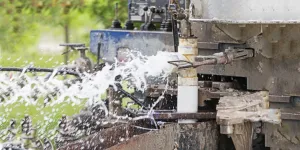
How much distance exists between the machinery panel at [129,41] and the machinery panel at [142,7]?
1.20 ft

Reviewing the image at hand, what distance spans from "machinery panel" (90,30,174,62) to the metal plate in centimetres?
143

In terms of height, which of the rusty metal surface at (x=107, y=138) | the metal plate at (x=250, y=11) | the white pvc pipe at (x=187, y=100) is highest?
the metal plate at (x=250, y=11)

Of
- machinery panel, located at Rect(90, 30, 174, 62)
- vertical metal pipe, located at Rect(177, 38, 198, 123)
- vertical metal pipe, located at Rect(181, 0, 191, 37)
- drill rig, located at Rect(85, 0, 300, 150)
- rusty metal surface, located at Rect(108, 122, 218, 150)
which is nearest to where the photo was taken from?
drill rig, located at Rect(85, 0, 300, 150)

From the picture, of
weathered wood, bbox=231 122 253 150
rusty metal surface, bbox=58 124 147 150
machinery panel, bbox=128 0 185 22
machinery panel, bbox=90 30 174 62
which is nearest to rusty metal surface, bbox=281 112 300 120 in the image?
weathered wood, bbox=231 122 253 150

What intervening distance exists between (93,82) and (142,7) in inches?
72.7

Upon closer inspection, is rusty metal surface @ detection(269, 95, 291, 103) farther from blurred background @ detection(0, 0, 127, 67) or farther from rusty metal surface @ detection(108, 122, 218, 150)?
blurred background @ detection(0, 0, 127, 67)

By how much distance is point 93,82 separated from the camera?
5.01 m

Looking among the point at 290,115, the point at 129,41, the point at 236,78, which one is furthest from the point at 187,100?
the point at 129,41

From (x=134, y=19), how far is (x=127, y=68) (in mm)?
2003

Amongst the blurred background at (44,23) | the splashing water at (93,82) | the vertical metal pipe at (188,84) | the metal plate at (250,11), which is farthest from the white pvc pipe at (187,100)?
the blurred background at (44,23)

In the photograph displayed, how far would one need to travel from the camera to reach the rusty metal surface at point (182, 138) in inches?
171

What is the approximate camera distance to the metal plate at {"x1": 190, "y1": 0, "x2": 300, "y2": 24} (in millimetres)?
3953

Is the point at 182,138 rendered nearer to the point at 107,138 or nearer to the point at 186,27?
the point at 107,138

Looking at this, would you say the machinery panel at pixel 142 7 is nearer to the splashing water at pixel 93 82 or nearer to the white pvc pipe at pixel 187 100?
the splashing water at pixel 93 82
